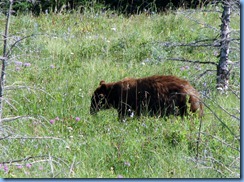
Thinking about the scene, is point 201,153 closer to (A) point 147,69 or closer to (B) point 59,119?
(B) point 59,119

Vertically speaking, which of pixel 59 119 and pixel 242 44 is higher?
pixel 242 44

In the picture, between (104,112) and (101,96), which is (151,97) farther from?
(101,96)

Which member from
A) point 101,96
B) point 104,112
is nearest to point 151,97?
point 104,112

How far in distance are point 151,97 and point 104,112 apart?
2.12ft

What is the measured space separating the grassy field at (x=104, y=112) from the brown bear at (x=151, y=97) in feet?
0.67

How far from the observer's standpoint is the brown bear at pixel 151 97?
7.86 metres

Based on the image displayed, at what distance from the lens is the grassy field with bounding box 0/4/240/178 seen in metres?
5.91

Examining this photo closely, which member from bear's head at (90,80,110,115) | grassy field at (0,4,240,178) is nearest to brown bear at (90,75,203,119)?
bear's head at (90,80,110,115)

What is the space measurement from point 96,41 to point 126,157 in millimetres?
5414

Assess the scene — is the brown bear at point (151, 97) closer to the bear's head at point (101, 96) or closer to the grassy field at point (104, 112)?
the bear's head at point (101, 96)

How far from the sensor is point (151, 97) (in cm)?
820

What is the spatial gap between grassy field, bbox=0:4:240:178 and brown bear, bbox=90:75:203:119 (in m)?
0.20

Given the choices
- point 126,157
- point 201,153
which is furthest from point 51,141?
point 201,153

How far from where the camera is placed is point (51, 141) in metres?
6.64
